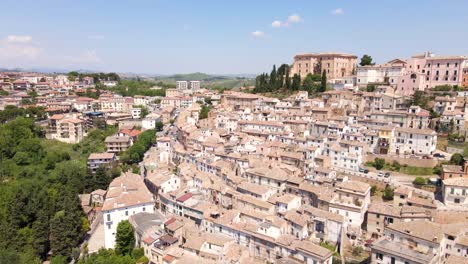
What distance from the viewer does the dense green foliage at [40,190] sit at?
25.6 metres

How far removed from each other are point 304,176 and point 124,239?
596 inches

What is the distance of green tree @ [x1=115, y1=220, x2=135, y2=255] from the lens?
2398cm

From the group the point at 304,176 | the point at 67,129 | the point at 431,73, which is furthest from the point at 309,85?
the point at 67,129

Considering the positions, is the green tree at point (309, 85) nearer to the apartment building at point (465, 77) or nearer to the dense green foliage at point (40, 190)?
the apartment building at point (465, 77)

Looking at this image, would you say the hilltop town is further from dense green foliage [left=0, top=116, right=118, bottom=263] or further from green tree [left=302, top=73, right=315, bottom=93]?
dense green foliage [left=0, top=116, right=118, bottom=263]

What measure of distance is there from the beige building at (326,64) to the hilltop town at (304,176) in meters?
6.14

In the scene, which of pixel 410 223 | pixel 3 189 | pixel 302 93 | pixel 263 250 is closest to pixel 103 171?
pixel 3 189

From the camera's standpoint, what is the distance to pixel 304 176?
2855 cm

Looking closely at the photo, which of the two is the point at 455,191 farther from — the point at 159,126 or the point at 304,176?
the point at 159,126

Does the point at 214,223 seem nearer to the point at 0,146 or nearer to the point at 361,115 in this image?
the point at 361,115

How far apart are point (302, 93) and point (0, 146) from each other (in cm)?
4067

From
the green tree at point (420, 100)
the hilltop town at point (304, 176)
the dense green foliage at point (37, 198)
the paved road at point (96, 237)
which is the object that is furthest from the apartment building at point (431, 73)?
the dense green foliage at point (37, 198)

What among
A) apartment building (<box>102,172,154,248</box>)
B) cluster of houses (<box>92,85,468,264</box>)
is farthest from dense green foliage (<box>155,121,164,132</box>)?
apartment building (<box>102,172,154,248</box>)

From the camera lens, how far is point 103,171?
120ft
